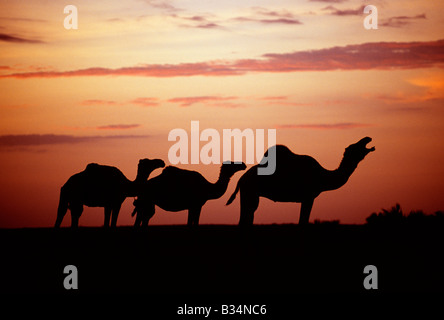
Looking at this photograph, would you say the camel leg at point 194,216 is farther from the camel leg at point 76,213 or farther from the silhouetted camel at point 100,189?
the camel leg at point 76,213

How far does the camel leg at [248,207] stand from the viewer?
2286cm

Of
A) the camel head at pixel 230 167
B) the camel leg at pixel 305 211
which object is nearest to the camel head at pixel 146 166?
the camel head at pixel 230 167

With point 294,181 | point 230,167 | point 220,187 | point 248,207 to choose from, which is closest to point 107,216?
point 220,187

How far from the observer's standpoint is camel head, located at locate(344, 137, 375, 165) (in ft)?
75.7

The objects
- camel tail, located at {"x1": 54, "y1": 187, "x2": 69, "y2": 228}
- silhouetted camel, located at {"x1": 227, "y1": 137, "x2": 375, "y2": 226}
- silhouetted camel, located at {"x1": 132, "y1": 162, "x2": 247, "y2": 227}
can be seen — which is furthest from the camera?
camel tail, located at {"x1": 54, "y1": 187, "x2": 69, "y2": 228}

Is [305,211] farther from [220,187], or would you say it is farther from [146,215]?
[146,215]

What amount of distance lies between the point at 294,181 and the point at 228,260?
4.19 m

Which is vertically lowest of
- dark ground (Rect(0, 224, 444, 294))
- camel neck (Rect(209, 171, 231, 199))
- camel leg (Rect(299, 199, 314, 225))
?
dark ground (Rect(0, 224, 444, 294))

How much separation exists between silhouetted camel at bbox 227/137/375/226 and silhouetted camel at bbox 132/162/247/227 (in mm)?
618

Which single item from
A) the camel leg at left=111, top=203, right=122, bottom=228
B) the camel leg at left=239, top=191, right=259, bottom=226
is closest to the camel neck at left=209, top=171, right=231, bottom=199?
the camel leg at left=239, top=191, right=259, bottom=226

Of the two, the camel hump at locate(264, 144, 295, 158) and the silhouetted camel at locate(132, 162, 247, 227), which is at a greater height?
the camel hump at locate(264, 144, 295, 158)

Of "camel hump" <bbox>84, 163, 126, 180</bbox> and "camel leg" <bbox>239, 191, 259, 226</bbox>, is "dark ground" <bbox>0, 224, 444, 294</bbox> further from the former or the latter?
"camel hump" <bbox>84, 163, 126, 180</bbox>

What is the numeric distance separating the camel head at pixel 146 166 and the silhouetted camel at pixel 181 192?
0.34 metres

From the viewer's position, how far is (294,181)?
75.5 feet
